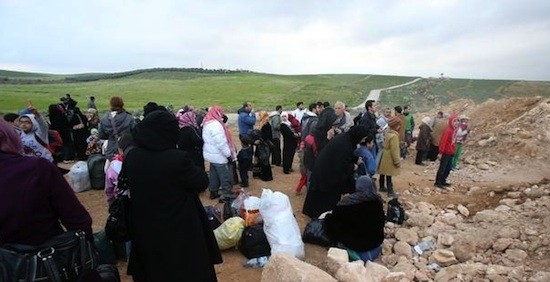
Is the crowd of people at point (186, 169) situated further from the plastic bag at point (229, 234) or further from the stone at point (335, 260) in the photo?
the plastic bag at point (229, 234)

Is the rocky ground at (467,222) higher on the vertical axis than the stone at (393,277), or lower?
lower

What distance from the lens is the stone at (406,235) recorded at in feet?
18.2

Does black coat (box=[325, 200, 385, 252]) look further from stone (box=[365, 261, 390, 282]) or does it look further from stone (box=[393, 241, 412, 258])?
stone (box=[393, 241, 412, 258])

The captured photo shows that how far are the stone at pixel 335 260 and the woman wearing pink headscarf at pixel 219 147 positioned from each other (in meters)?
2.36

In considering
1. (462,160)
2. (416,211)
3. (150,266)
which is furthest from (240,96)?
(150,266)

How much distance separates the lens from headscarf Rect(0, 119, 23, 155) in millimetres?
2242

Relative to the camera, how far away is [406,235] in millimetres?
5641

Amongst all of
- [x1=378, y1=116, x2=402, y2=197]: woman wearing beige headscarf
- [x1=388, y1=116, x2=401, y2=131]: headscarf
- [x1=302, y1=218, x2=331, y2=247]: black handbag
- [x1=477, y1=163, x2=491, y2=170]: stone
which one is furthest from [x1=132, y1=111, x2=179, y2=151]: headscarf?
[x1=477, y1=163, x2=491, y2=170]: stone

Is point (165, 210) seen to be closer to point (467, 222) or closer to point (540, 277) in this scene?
point (540, 277)

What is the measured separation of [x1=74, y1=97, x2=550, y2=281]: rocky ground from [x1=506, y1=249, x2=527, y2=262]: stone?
0.01 meters

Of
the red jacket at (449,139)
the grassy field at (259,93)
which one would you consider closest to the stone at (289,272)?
the red jacket at (449,139)

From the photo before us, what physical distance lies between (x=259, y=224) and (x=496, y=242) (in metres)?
3.42

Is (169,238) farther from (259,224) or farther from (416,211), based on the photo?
(416,211)

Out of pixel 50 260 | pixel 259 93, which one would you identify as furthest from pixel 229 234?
pixel 259 93
